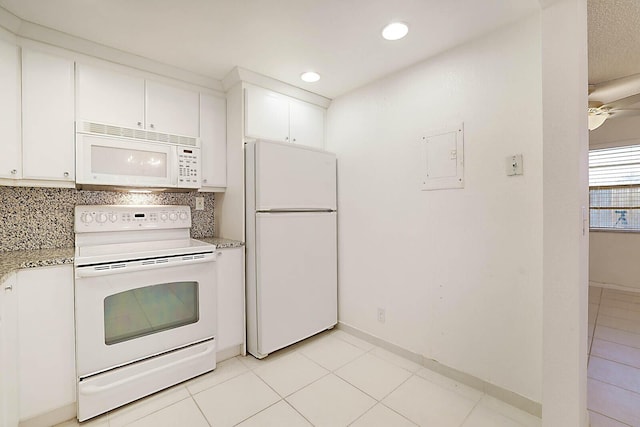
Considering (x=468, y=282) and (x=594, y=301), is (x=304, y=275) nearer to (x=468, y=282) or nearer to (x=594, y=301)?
(x=468, y=282)

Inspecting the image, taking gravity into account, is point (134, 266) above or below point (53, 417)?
above

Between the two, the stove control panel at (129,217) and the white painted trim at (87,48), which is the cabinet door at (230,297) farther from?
the white painted trim at (87,48)

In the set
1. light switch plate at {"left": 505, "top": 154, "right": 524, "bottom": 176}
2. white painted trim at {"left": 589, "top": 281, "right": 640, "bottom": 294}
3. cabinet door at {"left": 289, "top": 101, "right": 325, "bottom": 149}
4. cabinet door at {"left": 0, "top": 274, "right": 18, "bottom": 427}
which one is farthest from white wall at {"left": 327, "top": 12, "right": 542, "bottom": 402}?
white painted trim at {"left": 589, "top": 281, "right": 640, "bottom": 294}

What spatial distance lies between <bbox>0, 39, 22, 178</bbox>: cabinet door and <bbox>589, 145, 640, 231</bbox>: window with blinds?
21.8 feet

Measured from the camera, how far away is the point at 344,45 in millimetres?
1923

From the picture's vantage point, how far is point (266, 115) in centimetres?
244

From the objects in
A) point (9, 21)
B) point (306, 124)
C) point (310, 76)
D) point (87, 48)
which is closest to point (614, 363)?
point (306, 124)

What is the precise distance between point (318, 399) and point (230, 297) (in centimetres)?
98

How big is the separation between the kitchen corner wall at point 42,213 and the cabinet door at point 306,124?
1.50 meters

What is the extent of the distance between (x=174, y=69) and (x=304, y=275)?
198 centimetres

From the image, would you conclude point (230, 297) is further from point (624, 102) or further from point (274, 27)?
point (624, 102)

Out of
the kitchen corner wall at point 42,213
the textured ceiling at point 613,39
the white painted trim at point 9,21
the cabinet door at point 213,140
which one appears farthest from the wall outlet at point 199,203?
the textured ceiling at point 613,39

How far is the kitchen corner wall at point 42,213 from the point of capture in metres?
1.82

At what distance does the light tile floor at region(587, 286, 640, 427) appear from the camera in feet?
5.34
